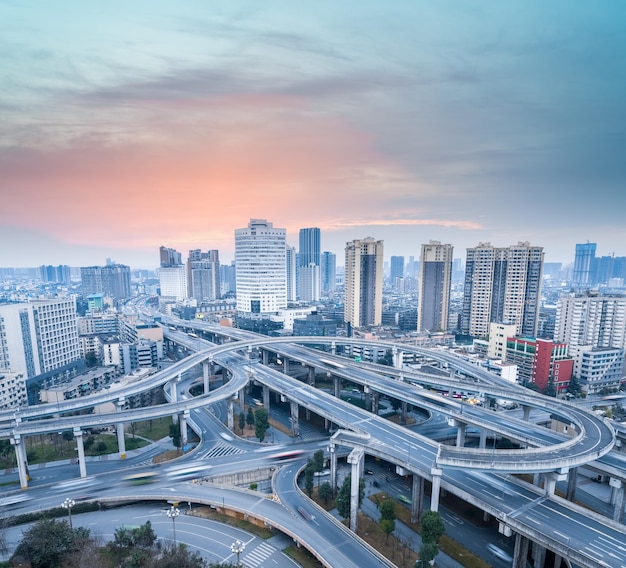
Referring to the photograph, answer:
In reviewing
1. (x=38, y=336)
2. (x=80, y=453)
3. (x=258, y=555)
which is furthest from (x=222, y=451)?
(x=38, y=336)

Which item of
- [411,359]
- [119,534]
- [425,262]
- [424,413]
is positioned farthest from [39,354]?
[425,262]

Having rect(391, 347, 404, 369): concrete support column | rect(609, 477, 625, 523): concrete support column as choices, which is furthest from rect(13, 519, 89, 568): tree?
rect(391, 347, 404, 369): concrete support column

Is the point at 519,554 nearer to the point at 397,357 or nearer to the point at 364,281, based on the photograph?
the point at 397,357

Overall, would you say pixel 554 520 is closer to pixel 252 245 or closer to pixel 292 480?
pixel 292 480

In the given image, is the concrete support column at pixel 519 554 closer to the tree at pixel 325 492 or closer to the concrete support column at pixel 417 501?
the concrete support column at pixel 417 501

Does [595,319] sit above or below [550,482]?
above

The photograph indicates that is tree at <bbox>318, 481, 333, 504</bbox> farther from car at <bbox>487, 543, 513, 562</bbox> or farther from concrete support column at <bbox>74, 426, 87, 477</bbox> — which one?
concrete support column at <bbox>74, 426, 87, 477</bbox>
